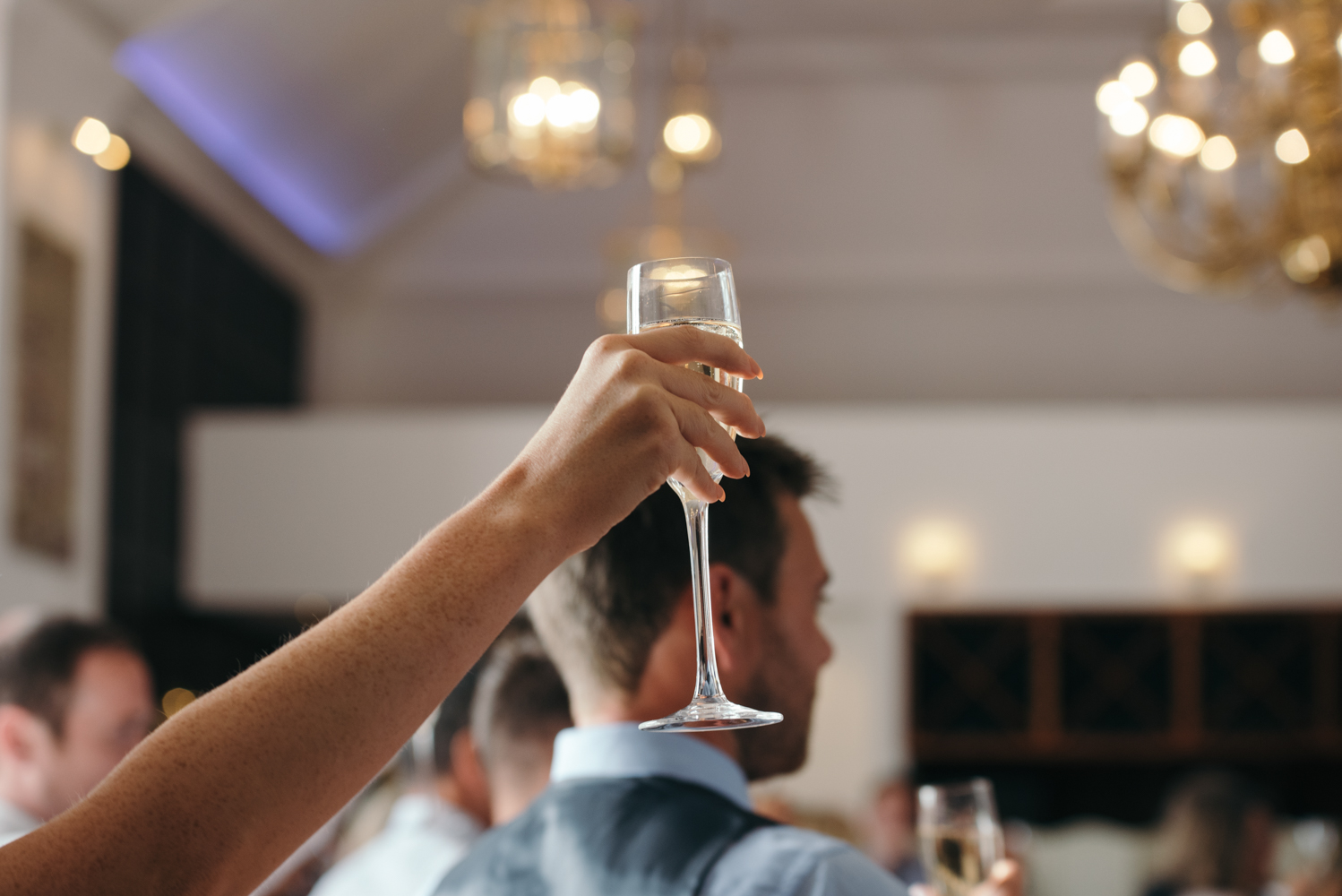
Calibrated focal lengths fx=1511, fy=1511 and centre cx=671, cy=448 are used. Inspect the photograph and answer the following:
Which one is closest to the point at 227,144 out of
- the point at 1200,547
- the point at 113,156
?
the point at 113,156

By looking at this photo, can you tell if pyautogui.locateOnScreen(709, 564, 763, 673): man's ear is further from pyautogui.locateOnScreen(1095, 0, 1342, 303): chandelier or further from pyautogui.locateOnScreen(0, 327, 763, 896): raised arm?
pyautogui.locateOnScreen(1095, 0, 1342, 303): chandelier

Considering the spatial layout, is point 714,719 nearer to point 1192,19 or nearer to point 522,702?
point 522,702

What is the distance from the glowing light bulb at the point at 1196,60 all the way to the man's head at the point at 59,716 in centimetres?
226

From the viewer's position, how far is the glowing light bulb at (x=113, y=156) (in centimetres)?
508

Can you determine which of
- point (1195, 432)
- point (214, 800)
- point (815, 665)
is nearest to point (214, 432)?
point (1195, 432)

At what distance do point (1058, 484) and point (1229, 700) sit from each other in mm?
1244

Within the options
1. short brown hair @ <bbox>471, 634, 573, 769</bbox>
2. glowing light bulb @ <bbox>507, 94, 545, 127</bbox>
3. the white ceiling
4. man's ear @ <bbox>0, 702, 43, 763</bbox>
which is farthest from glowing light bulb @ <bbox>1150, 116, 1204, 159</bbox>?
the white ceiling

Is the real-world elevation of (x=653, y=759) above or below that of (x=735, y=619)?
below

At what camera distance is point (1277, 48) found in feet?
8.96

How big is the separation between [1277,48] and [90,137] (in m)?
3.77

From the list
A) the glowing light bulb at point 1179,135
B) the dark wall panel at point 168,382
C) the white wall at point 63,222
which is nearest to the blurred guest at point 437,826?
the glowing light bulb at point 1179,135

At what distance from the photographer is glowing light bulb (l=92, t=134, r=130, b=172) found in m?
5.08

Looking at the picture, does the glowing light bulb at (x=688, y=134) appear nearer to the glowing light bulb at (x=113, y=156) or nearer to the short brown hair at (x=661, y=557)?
the glowing light bulb at (x=113, y=156)

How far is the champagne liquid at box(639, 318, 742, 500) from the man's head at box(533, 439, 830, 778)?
366 mm
